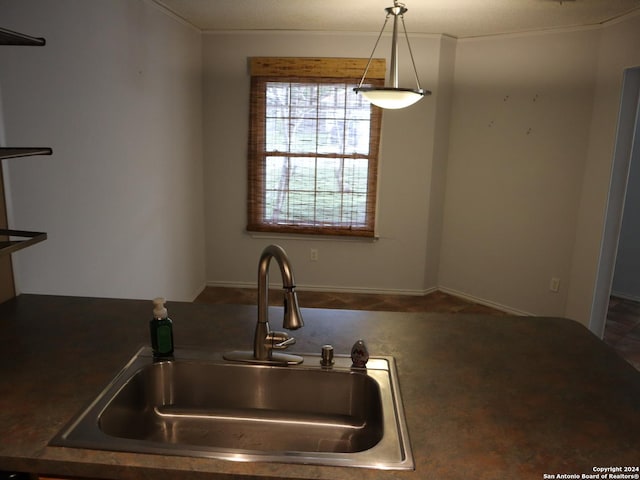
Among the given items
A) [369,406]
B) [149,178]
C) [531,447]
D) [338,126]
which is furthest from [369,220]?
[531,447]

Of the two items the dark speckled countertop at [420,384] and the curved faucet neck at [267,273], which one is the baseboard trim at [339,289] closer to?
the dark speckled countertop at [420,384]

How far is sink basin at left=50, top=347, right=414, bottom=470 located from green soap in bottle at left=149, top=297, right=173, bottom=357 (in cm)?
3

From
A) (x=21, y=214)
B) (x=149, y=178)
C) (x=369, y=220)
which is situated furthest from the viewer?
(x=369, y=220)

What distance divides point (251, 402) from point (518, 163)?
3.47 m

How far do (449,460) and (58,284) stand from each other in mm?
2127

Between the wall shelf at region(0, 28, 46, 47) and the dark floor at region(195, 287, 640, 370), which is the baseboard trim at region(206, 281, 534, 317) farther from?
the wall shelf at region(0, 28, 46, 47)

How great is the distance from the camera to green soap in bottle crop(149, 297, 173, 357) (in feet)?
4.92

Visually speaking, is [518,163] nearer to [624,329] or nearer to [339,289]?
[624,329]

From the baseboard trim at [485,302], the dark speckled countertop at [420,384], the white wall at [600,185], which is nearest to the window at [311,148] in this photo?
the baseboard trim at [485,302]

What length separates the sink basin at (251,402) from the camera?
4.60ft

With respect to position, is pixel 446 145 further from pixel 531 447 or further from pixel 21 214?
pixel 531 447

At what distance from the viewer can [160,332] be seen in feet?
4.96

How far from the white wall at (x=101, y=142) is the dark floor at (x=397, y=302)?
582 millimetres

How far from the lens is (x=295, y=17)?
385 cm
